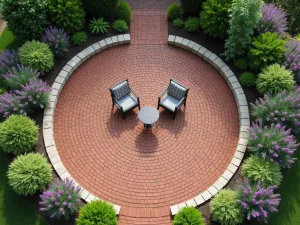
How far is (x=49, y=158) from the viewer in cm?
1373

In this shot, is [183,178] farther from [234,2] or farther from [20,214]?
[234,2]

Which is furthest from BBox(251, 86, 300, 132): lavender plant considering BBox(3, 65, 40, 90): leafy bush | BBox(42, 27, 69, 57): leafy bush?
BBox(3, 65, 40, 90): leafy bush

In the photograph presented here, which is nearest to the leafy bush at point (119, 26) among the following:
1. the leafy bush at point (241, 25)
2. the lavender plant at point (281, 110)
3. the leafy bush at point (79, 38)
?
the leafy bush at point (79, 38)

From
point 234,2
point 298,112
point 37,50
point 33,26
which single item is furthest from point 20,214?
point 234,2

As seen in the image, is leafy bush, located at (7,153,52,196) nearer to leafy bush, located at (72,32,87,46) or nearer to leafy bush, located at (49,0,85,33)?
leafy bush, located at (72,32,87,46)

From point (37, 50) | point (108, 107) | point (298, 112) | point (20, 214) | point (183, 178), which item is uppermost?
point (37, 50)

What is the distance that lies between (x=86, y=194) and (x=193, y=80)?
7.08 meters

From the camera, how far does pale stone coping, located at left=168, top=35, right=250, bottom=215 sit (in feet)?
42.7

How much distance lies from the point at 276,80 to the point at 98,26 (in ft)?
28.1

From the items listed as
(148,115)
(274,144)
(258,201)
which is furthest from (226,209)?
(148,115)

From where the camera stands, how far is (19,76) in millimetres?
14383

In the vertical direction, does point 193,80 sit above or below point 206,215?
above

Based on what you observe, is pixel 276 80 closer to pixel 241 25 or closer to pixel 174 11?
pixel 241 25

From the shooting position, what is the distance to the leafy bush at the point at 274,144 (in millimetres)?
12695
